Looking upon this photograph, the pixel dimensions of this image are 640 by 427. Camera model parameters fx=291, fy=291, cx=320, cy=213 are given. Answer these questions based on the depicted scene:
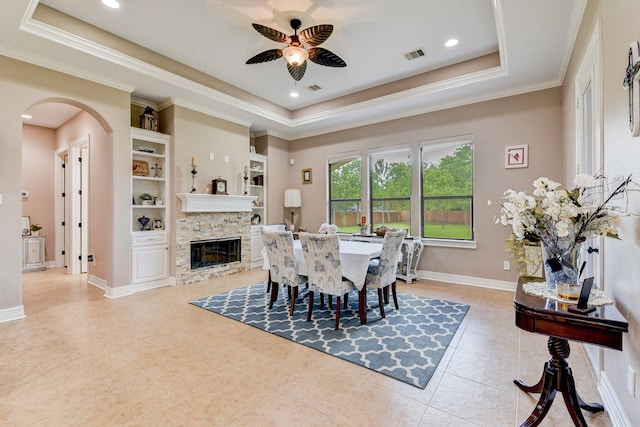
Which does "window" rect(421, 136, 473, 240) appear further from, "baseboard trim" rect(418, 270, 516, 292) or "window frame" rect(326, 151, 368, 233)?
"window frame" rect(326, 151, 368, 233)

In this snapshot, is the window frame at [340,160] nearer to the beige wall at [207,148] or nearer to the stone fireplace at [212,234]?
the stone fireplace at [212,234]

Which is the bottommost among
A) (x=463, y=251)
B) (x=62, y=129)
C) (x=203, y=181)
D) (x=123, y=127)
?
(x=463, y=251)

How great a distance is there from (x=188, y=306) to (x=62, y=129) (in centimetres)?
506

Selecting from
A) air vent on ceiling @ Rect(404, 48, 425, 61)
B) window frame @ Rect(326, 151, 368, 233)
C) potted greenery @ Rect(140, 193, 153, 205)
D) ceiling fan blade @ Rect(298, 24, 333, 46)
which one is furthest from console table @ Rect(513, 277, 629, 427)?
potted greenery @ Rect(140, 193, 153, 205)

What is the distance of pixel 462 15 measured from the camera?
3.20 m

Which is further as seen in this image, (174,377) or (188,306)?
(188,306)

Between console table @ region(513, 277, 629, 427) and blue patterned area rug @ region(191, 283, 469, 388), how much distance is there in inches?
29.7

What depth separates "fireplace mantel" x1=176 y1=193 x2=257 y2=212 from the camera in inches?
191

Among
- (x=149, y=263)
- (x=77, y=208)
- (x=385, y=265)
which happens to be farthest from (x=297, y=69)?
(x=77, y=208)

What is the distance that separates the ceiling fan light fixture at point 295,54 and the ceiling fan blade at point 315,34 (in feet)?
0.31

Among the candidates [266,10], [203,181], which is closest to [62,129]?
[203,181]

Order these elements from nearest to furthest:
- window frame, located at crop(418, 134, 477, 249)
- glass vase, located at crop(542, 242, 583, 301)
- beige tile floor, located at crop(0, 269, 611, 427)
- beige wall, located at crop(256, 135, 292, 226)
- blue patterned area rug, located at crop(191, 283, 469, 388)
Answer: glass vase, located at crop(542, 242, 583, 301) < beige tile floor, located at crop(0, 269, 611, 427) < blue patterned area rug, located at crop(191, 283, 469, 388) < window frame, located at crop(418, 134, 477, 249) < beige wall, located at crop(256, 135, 292, 226)

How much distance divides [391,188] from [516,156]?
2.06m

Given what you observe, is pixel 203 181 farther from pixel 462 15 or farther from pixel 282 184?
pixel 462 15
